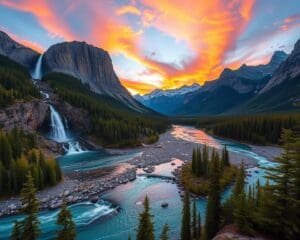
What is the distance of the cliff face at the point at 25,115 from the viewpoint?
11188 cm

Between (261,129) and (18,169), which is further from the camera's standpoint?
(261,129)

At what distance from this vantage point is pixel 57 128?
461 feet

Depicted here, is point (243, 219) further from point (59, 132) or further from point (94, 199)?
point (59, 132)

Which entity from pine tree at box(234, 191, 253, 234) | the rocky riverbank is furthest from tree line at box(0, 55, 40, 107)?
pine tree at box(234, 191, 253, 234)

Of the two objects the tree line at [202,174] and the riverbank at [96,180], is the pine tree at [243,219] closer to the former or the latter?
the tree line at [202,174]

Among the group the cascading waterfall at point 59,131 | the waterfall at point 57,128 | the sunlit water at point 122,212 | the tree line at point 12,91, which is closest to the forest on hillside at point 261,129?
the sunlit water at point 122,212

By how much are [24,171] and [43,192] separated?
6279 mm

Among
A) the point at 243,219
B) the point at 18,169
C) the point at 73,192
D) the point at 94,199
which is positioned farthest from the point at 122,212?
the point at 243,219

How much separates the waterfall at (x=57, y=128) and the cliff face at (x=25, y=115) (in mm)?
4478

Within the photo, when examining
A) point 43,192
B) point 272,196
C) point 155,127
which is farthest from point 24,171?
point 155,127

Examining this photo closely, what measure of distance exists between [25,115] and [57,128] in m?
20.1

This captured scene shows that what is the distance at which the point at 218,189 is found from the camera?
35.9 metres

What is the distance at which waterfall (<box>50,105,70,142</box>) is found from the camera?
136250 millimetres

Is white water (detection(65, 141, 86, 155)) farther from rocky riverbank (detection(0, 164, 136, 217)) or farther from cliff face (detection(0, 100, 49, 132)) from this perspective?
rocky riverbank (detection(0, 164, 136, 217))
